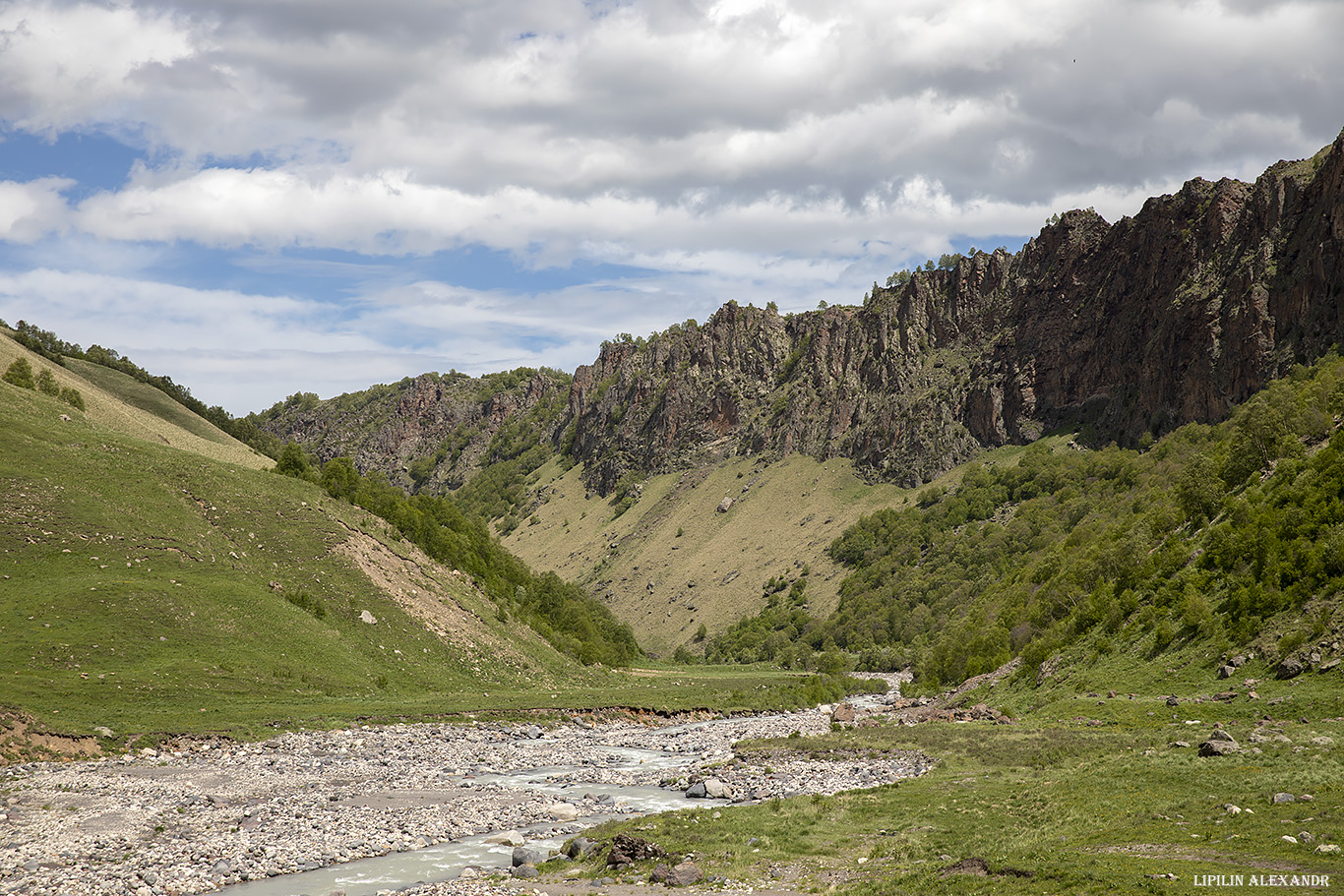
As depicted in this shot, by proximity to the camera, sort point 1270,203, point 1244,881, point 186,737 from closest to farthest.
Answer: point 1244,881 < point 186,737 < point 1270,203

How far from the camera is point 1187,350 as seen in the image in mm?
168125

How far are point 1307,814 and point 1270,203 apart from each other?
6474 inches

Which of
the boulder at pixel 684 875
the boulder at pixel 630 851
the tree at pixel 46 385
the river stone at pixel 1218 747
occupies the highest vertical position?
the tree at pixel 46 385

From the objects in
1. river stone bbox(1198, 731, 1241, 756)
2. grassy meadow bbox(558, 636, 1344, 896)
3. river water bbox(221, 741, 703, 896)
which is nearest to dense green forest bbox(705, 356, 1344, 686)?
grassy meadow bbox(558, 636, 1344, 896)

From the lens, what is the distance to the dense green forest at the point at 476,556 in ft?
307

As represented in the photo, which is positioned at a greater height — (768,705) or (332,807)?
(332,807)

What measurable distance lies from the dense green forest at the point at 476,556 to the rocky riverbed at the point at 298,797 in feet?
139

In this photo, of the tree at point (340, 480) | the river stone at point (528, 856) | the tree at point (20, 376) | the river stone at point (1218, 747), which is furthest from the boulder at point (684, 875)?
the tree at point (20, 376)

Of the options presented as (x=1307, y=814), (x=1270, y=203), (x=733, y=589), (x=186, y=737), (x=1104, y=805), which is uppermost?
(x=1270, y=203)

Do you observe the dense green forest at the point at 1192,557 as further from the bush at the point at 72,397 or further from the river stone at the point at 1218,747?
the bush at the point at 72,397

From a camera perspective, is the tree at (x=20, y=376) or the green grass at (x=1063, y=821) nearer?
the green grass at (x=1063, y=821)

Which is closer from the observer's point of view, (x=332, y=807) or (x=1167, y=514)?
(x=332, y=807)

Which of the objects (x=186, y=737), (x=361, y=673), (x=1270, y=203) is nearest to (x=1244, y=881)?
(x=186, y=737)

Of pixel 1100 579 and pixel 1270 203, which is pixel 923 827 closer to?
pixel 1100 579
